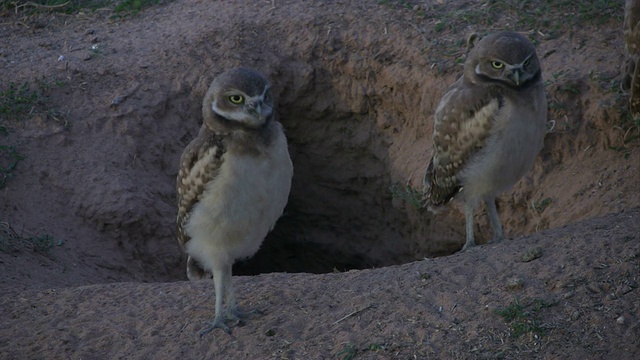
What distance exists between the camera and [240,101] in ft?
19.9

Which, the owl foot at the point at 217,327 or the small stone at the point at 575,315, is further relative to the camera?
the owl foot at the point at 217,327

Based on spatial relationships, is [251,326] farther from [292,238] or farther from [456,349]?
[292,238]

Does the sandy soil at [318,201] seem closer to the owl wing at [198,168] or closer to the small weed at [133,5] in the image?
the small weed at [133,5]

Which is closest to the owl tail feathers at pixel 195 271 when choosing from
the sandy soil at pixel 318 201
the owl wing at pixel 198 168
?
the sandy soil at pixel 318 201

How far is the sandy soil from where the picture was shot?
19.6 feet

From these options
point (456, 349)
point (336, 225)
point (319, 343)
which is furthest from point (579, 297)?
point (336, 225)

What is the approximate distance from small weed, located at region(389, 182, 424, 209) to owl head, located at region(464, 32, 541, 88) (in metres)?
2.41

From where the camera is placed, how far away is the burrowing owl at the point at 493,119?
7293 mm

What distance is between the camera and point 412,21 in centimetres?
1025

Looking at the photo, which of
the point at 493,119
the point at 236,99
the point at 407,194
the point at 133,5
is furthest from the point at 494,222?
the point at 133,5

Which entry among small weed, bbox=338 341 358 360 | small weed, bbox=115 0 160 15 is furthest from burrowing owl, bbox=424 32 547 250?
small weed, bbox=115 0 160 15

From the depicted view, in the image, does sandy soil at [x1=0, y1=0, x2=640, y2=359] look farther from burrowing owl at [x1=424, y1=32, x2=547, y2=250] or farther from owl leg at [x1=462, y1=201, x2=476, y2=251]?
burrowing owl at [x1=424, y1=32, x2=547, y2=250]

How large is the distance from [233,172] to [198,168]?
0.30 m

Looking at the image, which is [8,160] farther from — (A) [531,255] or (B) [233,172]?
(A) [531,255]
